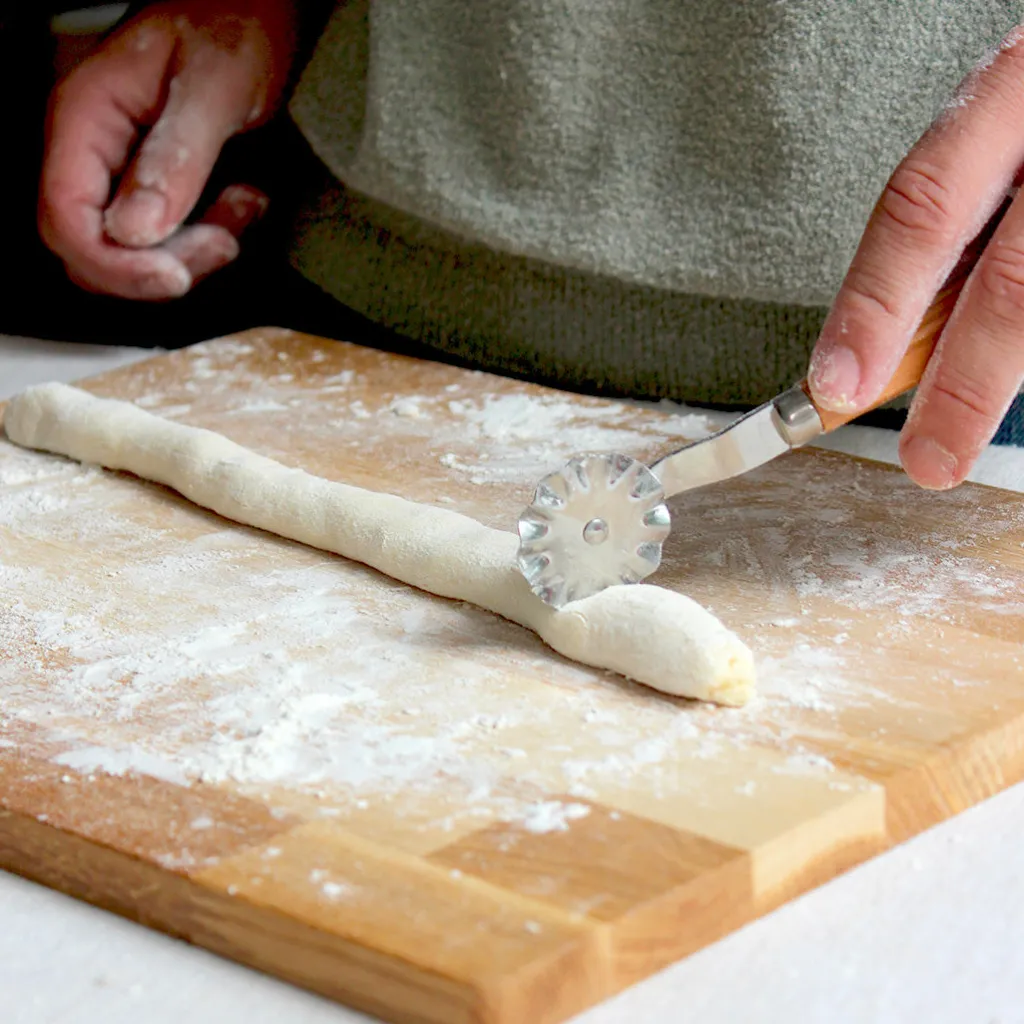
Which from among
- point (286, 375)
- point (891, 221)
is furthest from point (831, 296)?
point (286, 375)

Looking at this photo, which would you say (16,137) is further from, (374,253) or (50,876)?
(50,876)

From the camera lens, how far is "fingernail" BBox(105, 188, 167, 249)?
1755 mm

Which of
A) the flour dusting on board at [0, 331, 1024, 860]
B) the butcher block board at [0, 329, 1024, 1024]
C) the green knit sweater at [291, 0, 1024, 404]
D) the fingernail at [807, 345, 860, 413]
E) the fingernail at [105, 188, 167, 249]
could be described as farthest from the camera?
the fingernail at [105, 188, 167, 249]

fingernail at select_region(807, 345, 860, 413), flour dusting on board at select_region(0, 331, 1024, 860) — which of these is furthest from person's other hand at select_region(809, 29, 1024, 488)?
flour dusting on board at select_region(0, 331, 1024, 860)

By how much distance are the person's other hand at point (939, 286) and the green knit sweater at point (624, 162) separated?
1.29 ft

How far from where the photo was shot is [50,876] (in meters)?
0.88

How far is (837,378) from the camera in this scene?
1.02 m

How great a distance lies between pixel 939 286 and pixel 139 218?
3.49 feet

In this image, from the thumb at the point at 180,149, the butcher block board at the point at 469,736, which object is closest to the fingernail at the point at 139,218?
the thumb at the point at 180,149

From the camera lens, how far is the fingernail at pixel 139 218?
5.76 feet

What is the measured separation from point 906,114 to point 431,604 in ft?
2.51

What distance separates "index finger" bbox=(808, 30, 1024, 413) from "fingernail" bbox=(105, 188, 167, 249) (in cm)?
101

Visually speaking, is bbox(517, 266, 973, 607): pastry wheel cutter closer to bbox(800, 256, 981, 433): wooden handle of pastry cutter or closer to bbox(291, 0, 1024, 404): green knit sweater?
bbox(800, 256, 981, 433): wooden handle of pastry cutter

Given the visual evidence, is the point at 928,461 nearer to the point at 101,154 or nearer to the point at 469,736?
the point at 469,736
